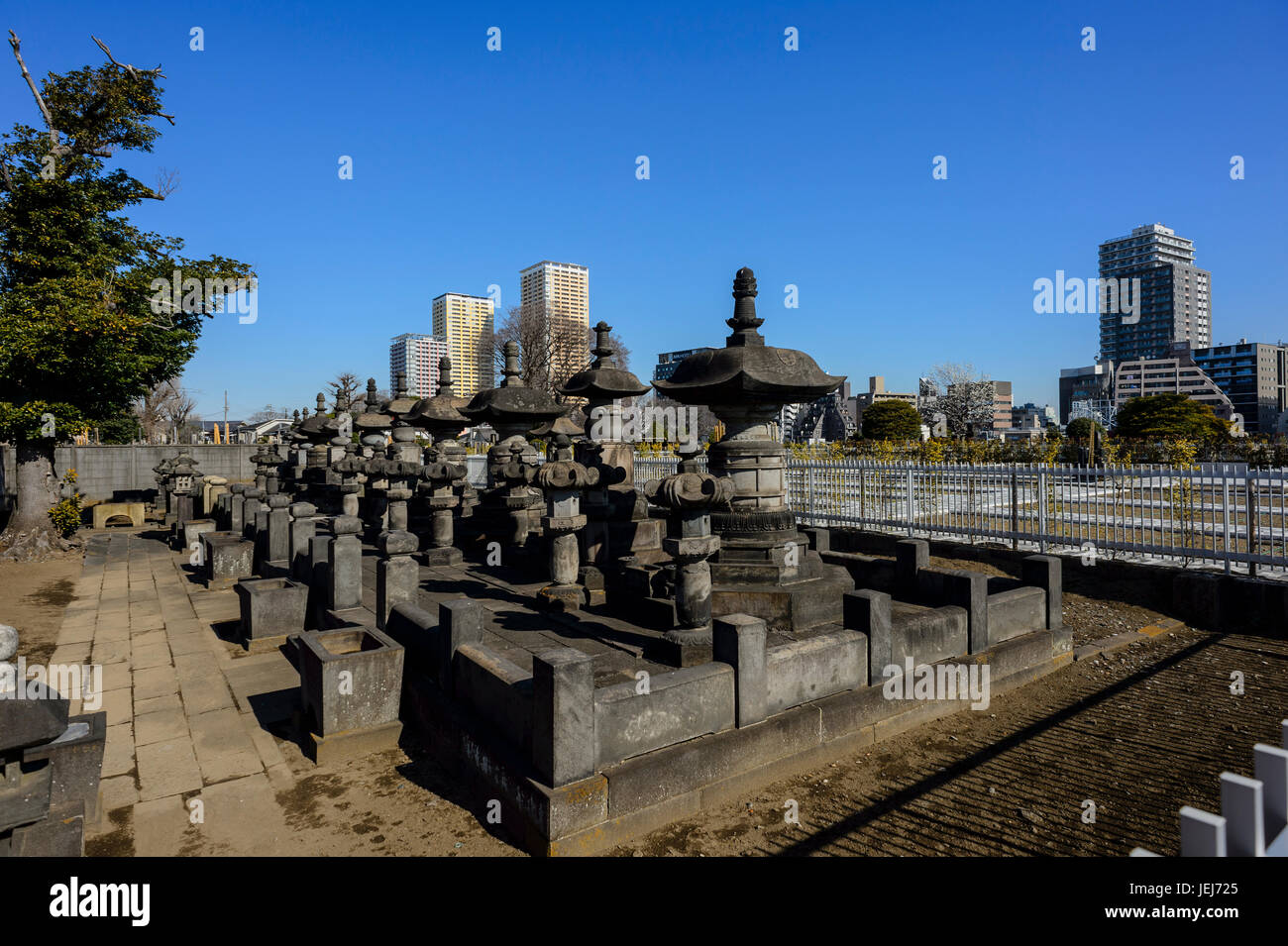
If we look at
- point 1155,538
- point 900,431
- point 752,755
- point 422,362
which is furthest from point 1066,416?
point 752,755

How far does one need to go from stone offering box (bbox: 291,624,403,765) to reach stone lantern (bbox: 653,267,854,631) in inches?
132

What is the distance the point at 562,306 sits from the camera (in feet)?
206

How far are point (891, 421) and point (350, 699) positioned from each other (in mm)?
53467

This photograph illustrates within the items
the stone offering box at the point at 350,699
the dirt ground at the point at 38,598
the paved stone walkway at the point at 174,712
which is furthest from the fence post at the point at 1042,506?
the dirt ground at the point at 38,598

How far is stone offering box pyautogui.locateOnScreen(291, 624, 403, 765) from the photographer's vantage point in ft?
18.6

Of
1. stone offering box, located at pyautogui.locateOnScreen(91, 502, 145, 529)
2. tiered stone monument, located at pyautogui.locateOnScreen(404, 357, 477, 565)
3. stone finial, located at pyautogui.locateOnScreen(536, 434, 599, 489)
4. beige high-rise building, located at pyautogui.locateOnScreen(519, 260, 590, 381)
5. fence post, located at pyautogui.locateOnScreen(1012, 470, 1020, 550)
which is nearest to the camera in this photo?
stone finial, located at pyautogui.locateOnScreen(536, 434, 599, 489)

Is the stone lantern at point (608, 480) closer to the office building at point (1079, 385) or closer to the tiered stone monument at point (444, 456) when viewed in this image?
the tiered stone monument at point (444, 456)

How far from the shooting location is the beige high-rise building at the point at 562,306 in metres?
49.5

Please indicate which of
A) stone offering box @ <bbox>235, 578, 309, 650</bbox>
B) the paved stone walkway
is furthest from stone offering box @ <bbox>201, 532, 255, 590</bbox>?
stone offering box @ <bbox>235, 578, 309, 650</bbox>

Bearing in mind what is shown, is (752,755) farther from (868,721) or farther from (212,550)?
(212,550)

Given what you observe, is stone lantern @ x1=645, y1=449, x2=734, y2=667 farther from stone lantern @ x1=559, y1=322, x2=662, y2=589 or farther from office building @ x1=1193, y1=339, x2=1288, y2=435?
office building @ x1=1193, y1=339, x2=1288, y2=435

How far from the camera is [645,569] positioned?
7.68 m

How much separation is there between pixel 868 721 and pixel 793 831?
1666 mm

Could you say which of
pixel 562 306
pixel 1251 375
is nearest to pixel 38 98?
pixel 562 306
